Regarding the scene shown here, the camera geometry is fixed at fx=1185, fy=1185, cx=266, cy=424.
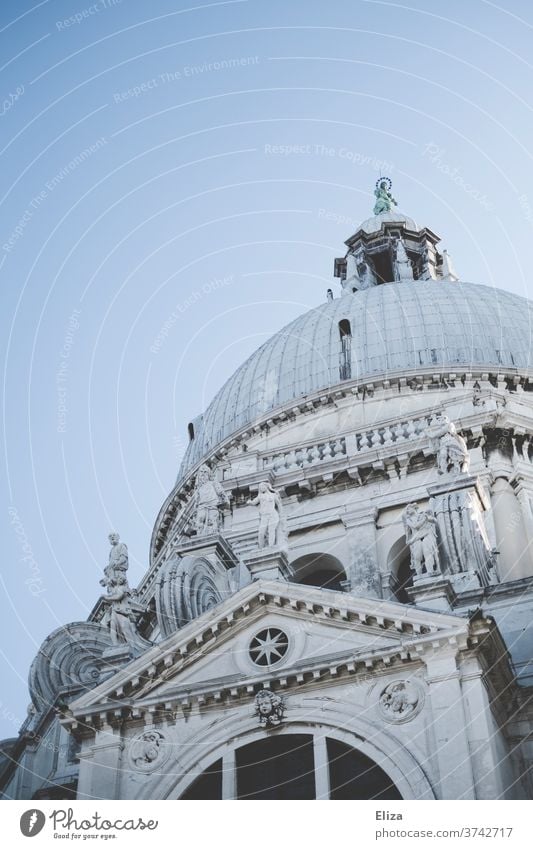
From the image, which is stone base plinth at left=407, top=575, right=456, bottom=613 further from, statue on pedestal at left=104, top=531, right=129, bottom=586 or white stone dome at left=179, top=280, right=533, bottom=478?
white stone dome at left=179, top=280, right=533, bottom=478

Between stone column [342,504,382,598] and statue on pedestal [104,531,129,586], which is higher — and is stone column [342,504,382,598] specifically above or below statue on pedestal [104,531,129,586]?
above

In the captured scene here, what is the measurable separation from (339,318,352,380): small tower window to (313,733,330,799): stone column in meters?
17.2

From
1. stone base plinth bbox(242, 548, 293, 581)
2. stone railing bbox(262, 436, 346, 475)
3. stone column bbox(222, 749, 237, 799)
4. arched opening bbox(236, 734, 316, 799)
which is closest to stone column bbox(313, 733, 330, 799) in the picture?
arched opening bbox(236, 734, 316, 799)

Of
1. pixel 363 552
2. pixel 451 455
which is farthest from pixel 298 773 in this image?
pixel 363 552

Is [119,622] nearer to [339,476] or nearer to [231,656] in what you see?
[231,656]

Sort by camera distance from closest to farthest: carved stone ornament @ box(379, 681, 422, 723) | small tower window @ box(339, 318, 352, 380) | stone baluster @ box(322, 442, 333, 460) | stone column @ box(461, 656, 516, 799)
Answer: stone column @ box(461, 656, 516, 799)
carved stone ornament @ box(379, 681, 422, 723)
stone baluster @ box(322, 442, 333, 460)
small tower window @ box(339, 318, 352, 380)

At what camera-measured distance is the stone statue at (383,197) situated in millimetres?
53031

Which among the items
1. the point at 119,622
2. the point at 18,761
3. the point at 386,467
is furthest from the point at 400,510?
the point at 18,761

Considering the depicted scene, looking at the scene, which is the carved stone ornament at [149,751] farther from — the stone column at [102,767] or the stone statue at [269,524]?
the stone statue at [269,524]

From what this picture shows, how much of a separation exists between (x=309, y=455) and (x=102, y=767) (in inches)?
484

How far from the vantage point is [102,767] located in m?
18.8

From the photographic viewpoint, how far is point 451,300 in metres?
36.9

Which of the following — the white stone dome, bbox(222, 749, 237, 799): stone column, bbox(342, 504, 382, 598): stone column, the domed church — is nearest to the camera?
the domed church

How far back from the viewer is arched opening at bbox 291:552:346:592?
27.7 metres
